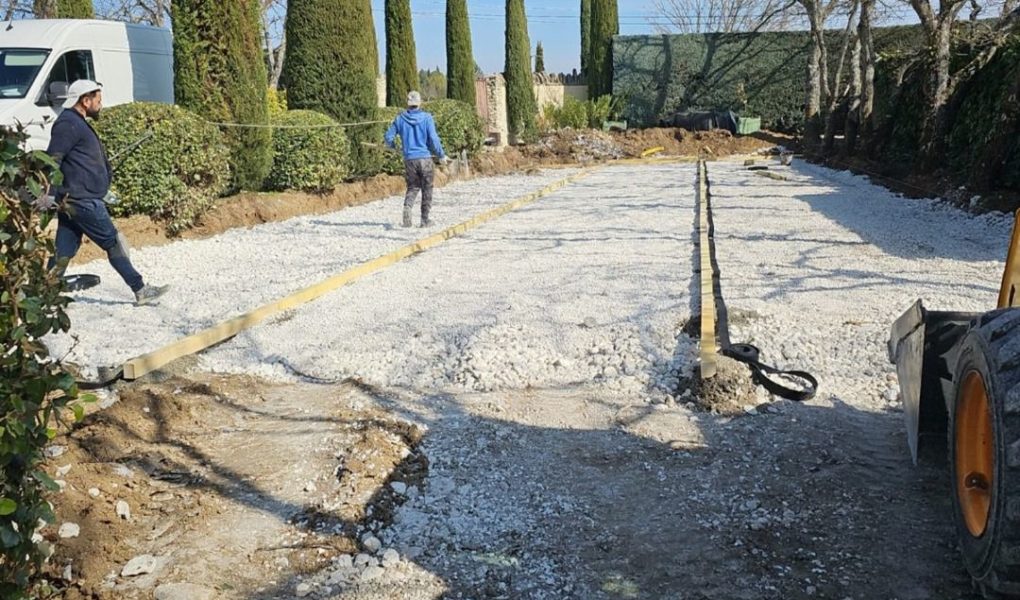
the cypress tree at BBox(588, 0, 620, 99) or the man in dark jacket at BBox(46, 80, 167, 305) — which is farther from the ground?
the cypress tree at BBox(588, 0, 620, 99)

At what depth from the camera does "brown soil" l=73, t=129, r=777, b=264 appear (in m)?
10.5

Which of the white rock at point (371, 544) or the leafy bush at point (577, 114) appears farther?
the leafy bush at point (577, 114)

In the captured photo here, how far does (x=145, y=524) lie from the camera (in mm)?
3293

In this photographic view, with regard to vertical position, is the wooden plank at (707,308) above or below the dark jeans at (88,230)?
below

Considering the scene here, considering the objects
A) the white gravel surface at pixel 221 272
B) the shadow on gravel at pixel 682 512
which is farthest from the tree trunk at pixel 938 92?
the shadow on gravel at pixel 682 512

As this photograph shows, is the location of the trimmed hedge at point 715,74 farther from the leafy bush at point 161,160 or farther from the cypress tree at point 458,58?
the leafy bush at point 161,160

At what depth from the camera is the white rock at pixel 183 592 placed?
9.32ft

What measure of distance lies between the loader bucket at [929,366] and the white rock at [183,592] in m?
2.84

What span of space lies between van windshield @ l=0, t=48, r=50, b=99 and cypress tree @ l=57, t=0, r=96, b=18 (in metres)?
7.44

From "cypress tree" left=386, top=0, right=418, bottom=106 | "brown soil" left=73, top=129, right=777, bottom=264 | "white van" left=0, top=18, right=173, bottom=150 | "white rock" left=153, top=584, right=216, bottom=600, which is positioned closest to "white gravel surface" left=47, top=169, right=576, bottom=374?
"brown soil" left=73, top=129, right=777, bottom=264

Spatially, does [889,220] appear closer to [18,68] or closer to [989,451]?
[989,451]

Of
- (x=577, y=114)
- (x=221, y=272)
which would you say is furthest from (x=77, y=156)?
(x=577, y=114)

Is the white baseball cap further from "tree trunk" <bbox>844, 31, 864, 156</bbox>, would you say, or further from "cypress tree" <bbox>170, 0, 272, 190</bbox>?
"tree trunk" <bbox>844, 31, 864, 156</bbox>

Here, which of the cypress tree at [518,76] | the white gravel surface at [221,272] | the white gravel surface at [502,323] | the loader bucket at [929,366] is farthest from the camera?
the cypress tree at [518,76]
